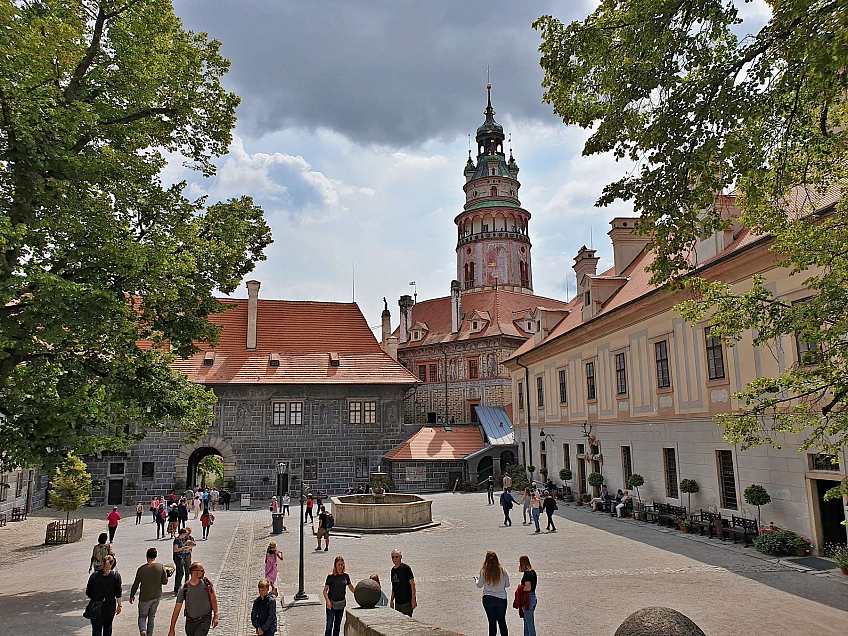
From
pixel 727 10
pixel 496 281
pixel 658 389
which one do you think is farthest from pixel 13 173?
pixel 496 281

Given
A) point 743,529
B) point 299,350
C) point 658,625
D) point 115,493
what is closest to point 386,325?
point 299,350

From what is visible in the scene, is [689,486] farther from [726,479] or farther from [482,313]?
[482,313]

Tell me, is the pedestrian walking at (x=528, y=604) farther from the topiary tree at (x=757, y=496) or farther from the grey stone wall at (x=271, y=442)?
the grey stone wall at (x=271, y=442)

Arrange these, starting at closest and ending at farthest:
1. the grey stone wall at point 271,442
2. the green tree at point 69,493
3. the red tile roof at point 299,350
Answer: the green tree at point 69,493 → the grey stone wall at point 271,442 → the red tile roof at point 299,350

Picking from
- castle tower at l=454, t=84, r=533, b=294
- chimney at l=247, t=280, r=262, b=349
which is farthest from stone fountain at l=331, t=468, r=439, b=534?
castle tower at l=454, t=84, r=533, b=294

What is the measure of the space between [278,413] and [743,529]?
27.2m

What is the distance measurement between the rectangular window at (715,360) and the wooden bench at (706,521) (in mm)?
4076

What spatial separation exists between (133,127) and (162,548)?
14386 millimetres

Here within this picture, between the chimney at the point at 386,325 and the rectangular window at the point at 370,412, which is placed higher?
the chimney at the point at 386,325

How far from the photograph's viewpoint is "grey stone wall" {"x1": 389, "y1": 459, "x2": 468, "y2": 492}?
124ft

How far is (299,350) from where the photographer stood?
4106cm

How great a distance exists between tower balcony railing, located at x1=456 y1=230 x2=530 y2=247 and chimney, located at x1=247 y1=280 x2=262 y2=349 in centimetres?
3230

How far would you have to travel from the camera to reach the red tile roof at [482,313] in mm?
56594

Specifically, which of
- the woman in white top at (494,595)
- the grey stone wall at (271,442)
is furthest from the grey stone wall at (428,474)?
the woman in white top at (494,595)
